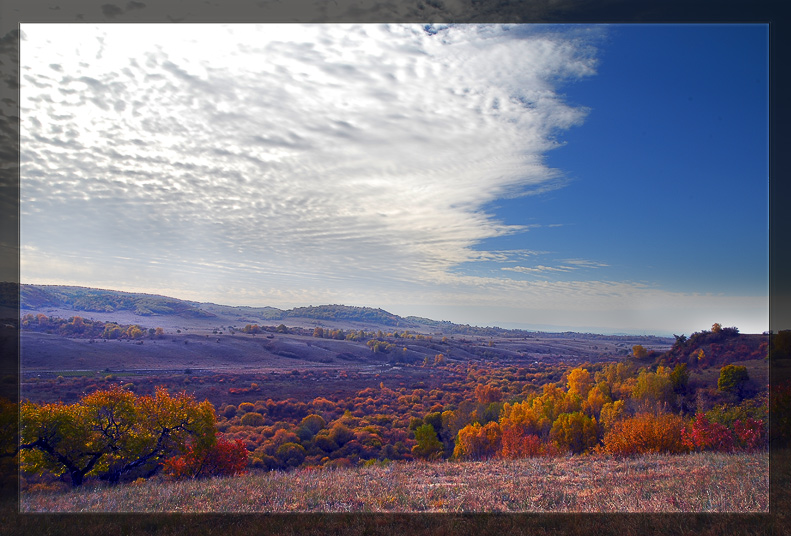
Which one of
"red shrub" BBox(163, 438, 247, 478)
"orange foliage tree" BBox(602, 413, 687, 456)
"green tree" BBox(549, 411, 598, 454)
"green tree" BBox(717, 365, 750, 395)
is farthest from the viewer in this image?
"green tree" BBox(549, 411, 598, 454)

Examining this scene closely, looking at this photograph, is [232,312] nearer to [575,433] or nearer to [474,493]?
[575,433]

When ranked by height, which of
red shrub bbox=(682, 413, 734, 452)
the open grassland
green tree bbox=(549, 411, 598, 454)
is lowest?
green tree bbox=(549, 411, 598, 454)

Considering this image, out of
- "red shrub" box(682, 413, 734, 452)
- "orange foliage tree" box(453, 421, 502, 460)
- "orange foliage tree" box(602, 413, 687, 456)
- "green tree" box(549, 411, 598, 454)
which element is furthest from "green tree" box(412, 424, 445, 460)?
"red shrub" box(682, 413, 734, 452)

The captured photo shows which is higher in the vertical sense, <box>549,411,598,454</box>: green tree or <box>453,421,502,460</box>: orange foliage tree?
<box>549,411,598,454</box>: green tree

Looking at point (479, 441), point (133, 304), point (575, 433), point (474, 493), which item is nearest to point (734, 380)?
point (575, 433)

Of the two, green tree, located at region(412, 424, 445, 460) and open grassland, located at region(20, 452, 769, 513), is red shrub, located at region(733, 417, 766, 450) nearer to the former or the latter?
open grassland, located at region(20, 452, 769, 513)

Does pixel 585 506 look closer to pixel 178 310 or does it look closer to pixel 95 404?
pixel 95 404

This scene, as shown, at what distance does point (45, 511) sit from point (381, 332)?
221 feet

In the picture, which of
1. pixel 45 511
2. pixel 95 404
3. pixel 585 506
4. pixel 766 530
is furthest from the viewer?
pixel 95 404

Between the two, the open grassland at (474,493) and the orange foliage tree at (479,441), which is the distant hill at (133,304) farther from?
the open grassland at (474,493)

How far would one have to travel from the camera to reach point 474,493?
7.64 metres

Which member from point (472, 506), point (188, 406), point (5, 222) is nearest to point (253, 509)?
point (472, 506)

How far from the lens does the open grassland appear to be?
6922 millimetres

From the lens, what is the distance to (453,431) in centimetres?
5691
